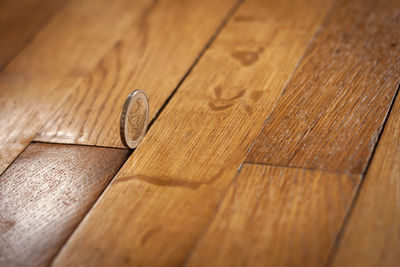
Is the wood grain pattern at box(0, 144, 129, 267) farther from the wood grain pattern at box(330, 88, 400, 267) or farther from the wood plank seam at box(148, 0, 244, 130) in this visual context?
the wood grain pattern at box(330, 88, 400, 267)

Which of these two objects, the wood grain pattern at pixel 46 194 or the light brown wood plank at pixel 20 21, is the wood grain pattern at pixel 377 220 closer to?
the wood grain pattern at pixel 46 194

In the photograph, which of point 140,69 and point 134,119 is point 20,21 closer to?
point 140,69

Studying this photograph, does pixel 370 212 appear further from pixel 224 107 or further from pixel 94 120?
pixel 94 120

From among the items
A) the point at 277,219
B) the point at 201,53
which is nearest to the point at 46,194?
the point at 277,219

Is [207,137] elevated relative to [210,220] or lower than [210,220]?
elevated

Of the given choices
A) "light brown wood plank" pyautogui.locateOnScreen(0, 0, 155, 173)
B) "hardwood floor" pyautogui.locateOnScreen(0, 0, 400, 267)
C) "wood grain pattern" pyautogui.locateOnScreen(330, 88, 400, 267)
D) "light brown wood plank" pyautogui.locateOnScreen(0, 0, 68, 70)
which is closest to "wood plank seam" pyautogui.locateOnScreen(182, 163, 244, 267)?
"hardwood floor" pyautogui.locateOnScreen(0, 0, 400, 267)

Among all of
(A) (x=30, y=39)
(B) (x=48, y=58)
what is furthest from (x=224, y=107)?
(A) (x=30, y=39)
